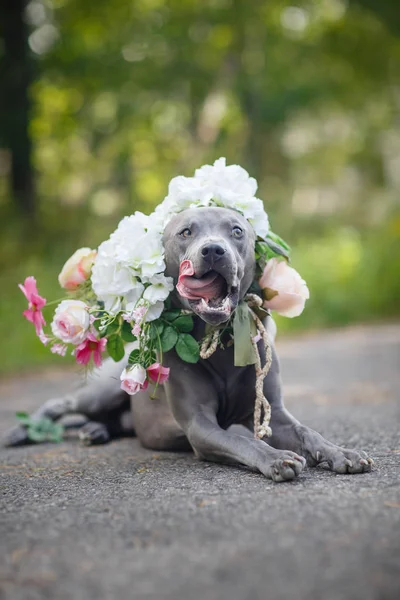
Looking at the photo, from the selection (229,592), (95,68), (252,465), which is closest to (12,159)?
(95,68)

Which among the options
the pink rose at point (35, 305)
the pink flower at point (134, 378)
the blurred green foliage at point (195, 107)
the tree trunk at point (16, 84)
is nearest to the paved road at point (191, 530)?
the pink flower at point (134, 378)

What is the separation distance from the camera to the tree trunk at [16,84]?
13.8 meters

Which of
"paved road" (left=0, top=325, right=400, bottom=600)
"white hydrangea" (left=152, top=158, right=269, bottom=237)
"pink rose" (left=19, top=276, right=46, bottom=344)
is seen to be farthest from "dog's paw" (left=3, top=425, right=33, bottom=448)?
"white hydrangea" (left=152, top=158, right=269, bottom=237)

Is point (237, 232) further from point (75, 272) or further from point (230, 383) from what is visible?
point (75, 272)

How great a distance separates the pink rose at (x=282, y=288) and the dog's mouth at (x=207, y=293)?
416 millimetres

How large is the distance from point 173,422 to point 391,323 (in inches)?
365

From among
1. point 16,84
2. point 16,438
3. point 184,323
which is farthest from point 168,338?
point 16,84

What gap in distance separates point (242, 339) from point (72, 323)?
0.81 metres

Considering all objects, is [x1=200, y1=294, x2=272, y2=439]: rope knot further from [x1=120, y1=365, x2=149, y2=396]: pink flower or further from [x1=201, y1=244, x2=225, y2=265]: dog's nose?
[x1=201, y1=244, x2=225, y2=265]: dog's nose

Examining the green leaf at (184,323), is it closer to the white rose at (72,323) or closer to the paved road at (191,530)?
the white rose at (72,323)

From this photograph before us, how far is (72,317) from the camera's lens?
3.49 m

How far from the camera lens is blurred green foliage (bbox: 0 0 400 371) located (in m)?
13.4

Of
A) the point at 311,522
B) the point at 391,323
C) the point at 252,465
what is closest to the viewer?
the point at 311,522

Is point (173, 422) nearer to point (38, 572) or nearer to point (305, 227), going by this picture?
point (38, 572)
